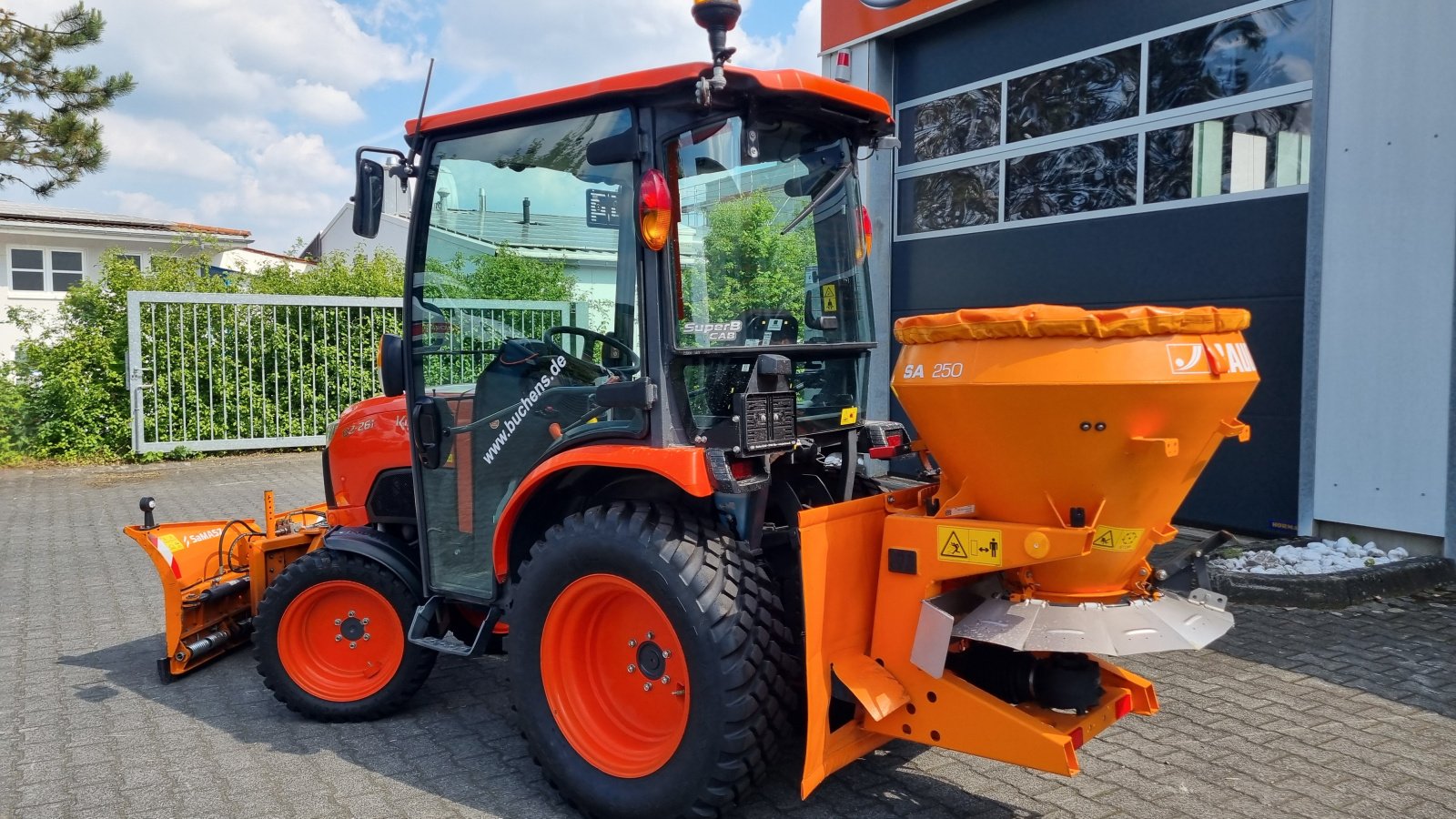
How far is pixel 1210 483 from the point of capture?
709 centimetres

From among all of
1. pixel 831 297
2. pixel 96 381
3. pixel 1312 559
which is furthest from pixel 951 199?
pixel 96 381

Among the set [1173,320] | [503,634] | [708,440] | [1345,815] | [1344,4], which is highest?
[1344,4]

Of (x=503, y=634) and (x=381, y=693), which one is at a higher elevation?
(x=503, y=634)

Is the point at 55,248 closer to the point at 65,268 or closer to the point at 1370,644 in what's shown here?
the point at 65,268

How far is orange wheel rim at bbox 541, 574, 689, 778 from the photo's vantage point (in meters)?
3.24

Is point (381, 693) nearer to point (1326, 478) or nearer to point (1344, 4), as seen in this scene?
point (1326, 478)

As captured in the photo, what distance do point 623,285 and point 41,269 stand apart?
26170 millimetres

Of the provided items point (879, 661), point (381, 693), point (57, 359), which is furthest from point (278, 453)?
point (879, 661)

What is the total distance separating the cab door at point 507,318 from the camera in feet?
11.4

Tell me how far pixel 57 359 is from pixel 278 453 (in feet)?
7.97

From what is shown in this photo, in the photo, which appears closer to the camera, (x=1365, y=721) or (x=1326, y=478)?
(x=1365, y=721)

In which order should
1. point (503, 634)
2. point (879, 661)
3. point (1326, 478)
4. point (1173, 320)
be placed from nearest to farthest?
1. point (1173, 320)
2. point (879, 661)
3. point (503, 634)
4. point (1326, 478)

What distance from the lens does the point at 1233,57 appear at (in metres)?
6.96

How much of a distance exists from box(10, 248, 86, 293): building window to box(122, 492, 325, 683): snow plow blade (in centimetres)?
2317
